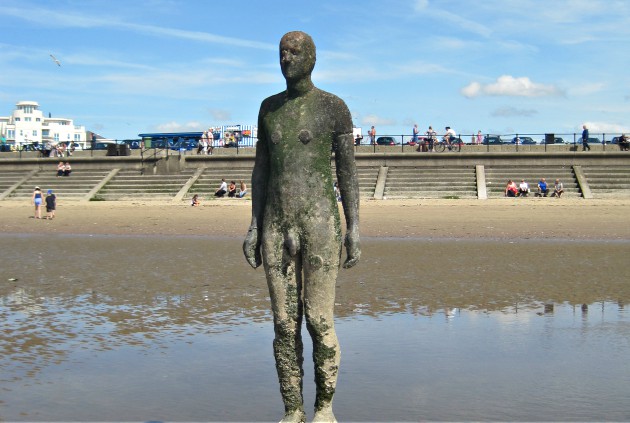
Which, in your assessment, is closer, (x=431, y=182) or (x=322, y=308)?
(x=322, y=308)

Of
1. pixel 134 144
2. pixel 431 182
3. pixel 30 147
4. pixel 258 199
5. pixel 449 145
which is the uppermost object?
pixel 134 144

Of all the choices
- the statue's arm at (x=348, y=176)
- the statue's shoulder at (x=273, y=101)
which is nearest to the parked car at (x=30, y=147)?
the statue's shoulder at (x=273, y=101)

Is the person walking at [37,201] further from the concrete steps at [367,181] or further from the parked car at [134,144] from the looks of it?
the parked car at [134,144]

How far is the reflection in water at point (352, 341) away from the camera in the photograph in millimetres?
6496

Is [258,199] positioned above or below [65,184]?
above

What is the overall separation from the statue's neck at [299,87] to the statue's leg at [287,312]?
903 millimetres

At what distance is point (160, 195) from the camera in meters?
36.9

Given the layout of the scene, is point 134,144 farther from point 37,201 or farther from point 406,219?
point 406,219

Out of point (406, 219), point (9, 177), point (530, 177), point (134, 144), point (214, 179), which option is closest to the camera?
point (406, 219)

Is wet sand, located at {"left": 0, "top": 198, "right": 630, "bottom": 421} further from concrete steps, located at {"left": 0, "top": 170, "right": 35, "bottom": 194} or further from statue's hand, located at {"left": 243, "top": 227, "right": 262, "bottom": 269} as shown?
concrete steps, located at {"left": 0, "top": 170, "right": 35, "bottom": 194}

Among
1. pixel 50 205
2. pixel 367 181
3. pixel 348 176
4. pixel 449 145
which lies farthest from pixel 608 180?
pixel 348 176

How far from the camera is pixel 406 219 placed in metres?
26.8

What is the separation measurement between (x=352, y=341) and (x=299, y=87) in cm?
381

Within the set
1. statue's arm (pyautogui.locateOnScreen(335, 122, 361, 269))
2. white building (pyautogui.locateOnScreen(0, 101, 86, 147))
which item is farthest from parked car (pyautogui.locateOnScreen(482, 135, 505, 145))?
white building (pyautogui.locateOnScreen(0, 101, 86, 147))
